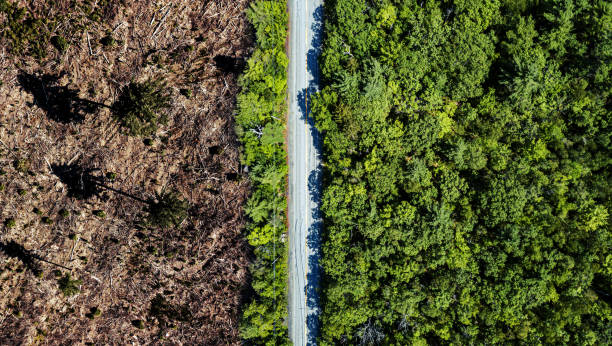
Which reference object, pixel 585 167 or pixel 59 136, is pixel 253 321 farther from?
pixel 585 167

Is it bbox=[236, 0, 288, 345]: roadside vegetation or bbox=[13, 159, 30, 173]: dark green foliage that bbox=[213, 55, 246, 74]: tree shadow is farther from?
bbox=[13, 159, 30, 173]: dark green foliage

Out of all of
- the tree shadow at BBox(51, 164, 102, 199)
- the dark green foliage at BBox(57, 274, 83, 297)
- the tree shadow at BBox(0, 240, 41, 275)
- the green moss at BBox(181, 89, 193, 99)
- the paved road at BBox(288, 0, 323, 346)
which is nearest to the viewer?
the dark green foliage at BBox(57, 274, 83, 297)

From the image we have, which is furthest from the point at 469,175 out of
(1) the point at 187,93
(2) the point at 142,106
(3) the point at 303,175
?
(2) the point at 142,106

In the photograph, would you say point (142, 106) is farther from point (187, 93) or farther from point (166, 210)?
point (166, 210)

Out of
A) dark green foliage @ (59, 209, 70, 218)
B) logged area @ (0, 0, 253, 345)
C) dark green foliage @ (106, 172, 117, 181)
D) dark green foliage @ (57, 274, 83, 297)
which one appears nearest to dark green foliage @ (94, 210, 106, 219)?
logged area @ (0, 0, 253, 345)

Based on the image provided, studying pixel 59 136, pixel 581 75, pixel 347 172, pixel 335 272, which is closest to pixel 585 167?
pixel 581 75

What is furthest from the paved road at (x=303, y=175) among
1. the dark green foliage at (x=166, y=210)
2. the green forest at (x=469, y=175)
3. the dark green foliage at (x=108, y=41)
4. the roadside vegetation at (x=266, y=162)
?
the dark green foliage at (x=108, y=41)

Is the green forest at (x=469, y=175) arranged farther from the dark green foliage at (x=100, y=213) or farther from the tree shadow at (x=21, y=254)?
the tree shadow at (x=21, y=254)
